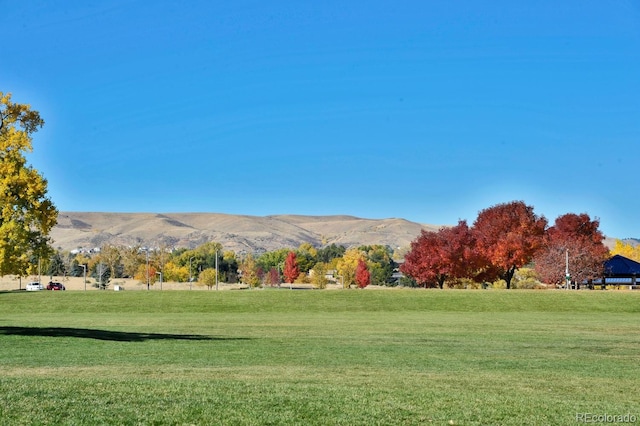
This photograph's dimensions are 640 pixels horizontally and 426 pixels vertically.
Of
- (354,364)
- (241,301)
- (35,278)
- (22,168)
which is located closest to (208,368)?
(354,364)

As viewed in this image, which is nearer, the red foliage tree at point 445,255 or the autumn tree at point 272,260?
the red foliage tree at point 445,255

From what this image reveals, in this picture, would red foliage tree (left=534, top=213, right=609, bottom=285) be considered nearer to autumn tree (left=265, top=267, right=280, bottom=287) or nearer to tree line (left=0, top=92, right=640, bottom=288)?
tree line (left=0, top=92, right=640, bottom=288)

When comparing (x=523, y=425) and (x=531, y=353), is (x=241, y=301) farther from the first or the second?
(x=523, y=425)

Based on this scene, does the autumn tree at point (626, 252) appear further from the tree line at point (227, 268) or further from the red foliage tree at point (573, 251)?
A: the red foliage tree at point (573, 251)

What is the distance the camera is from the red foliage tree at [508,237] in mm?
93688

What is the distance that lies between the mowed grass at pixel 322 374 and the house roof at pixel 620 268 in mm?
64731

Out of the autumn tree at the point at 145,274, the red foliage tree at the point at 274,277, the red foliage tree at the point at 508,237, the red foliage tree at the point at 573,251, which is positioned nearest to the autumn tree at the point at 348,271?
the red foliage tree at the point at 274,277

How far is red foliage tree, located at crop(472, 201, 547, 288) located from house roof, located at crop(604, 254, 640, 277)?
1588cm

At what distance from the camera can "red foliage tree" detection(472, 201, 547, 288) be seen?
93.7 metres

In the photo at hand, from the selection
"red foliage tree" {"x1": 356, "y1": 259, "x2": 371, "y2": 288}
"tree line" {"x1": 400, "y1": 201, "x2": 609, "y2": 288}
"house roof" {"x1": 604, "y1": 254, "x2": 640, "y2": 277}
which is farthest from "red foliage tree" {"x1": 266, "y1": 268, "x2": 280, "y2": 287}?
"house roof" {"x1": 604, "y1": 254, "x2": 640, "y2": 277}

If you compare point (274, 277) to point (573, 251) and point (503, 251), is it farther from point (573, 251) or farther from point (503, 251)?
point (573, 251)

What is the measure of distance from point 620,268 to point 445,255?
32464mm

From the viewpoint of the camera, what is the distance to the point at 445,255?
94.5 m

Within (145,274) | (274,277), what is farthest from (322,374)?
(274,277)
